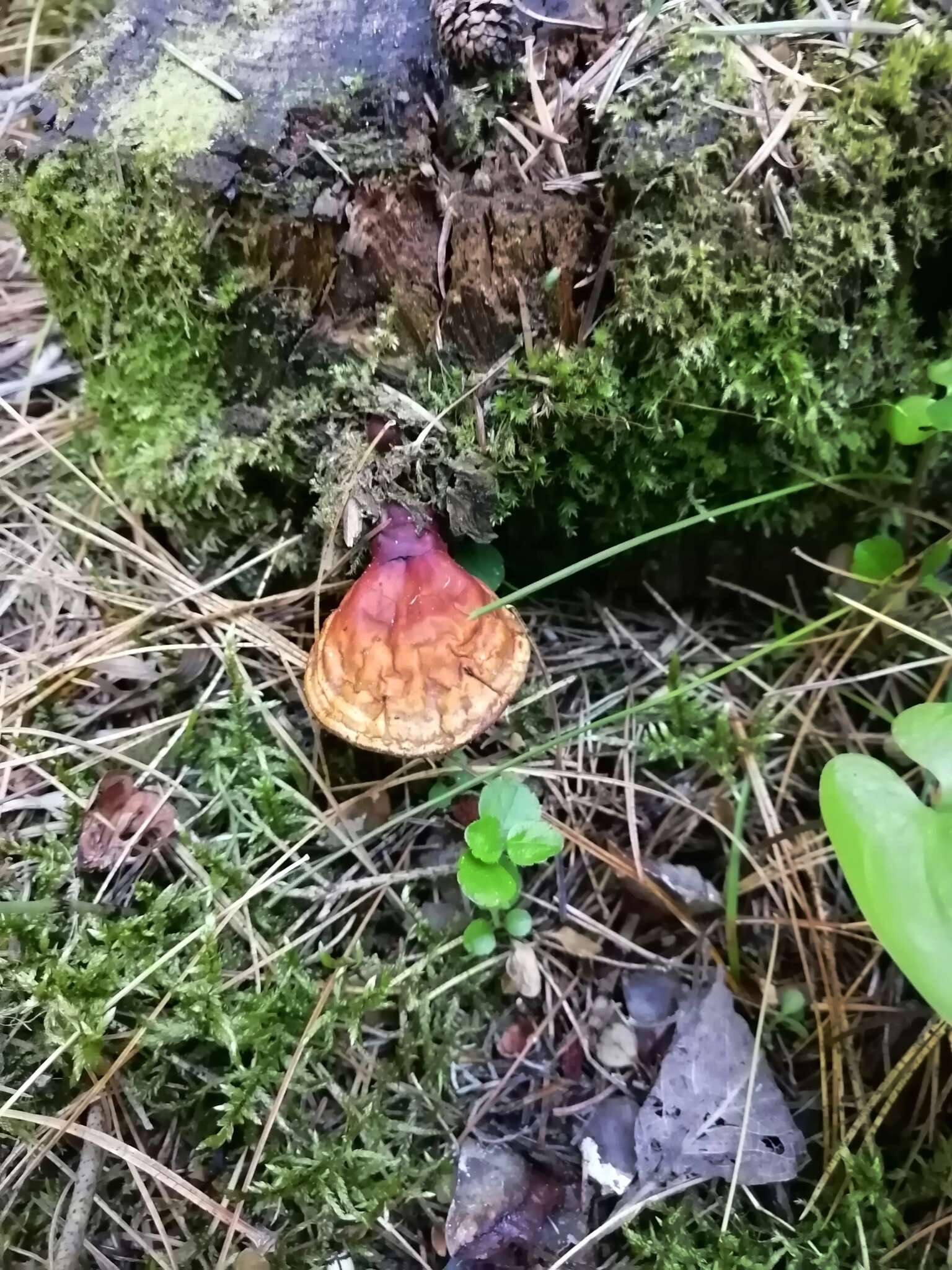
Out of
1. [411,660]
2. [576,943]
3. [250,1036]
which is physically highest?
[411,660]

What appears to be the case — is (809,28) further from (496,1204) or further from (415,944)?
(496,1204)

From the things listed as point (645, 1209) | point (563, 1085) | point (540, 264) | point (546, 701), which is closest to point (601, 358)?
point (540, 264)

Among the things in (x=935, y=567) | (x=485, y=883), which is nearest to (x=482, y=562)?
(x=485, y=883)

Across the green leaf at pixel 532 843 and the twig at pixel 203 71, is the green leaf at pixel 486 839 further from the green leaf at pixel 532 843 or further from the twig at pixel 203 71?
the twig at pixel 203 71

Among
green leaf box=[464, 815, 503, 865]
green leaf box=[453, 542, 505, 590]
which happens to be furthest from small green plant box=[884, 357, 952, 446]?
green leaf box=[464, 815, 503, 865]

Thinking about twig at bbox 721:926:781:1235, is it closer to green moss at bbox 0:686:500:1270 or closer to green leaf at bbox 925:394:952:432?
green moss at bbox 0:686:500:1270
